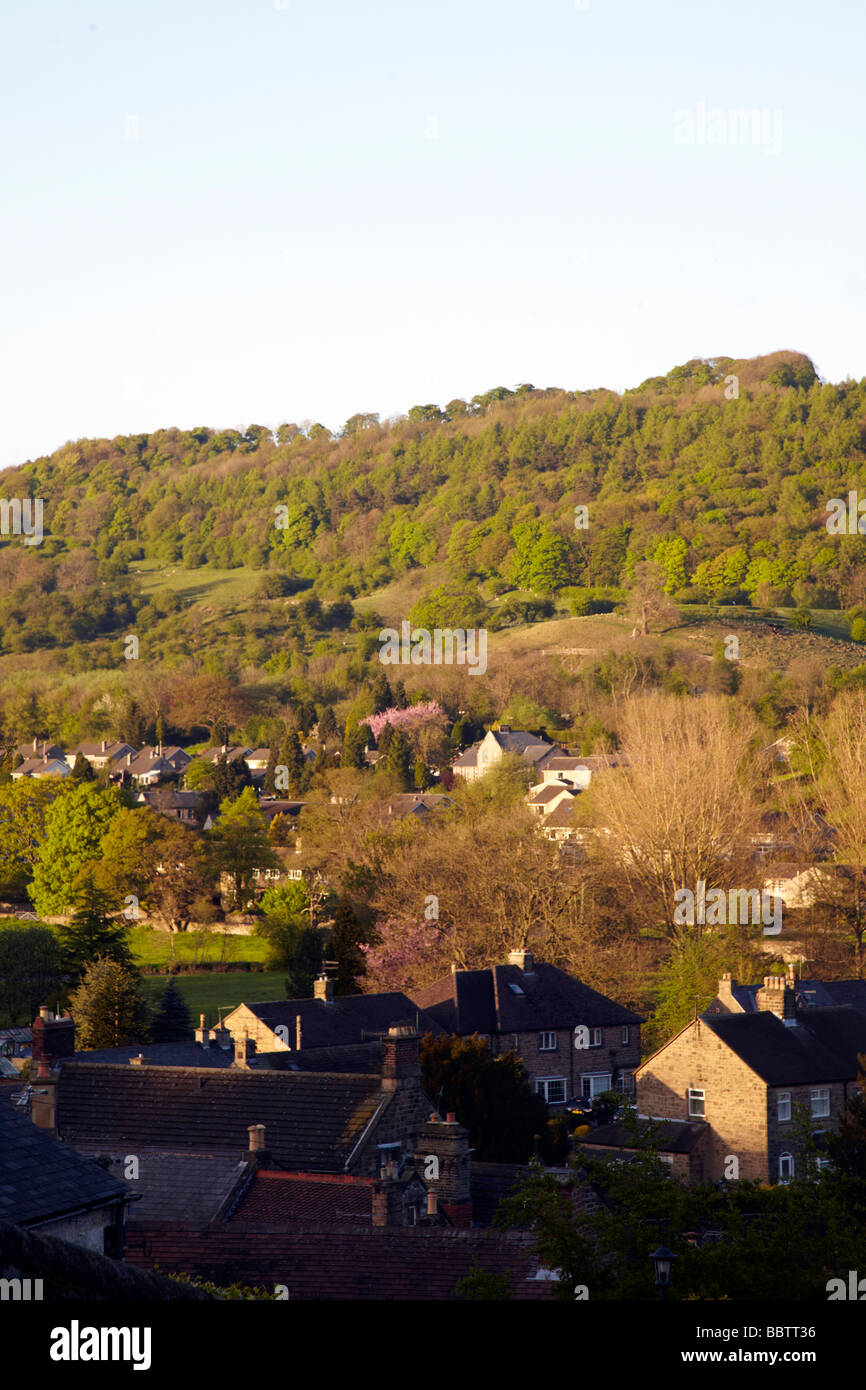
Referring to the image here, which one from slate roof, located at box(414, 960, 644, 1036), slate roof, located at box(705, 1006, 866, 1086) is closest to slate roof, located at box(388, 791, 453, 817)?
slate roof, located at box(414, 960, 644, 1036)

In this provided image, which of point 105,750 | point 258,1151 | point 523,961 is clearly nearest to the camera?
point 258,1151

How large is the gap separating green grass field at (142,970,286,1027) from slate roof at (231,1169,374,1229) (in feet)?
102

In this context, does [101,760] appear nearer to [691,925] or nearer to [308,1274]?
[691,925]

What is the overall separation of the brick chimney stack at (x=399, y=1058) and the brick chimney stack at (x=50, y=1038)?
7.67 metres

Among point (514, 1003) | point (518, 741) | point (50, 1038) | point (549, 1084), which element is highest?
point (50, 1038)

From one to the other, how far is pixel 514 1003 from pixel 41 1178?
107ft

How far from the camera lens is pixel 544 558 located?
178875mm

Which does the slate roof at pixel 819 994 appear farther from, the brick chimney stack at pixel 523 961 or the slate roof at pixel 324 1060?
the slate roof at pixel 324 1060

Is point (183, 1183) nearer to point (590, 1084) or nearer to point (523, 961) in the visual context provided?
point (590, 1084)

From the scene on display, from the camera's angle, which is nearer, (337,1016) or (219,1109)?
(219,1109)

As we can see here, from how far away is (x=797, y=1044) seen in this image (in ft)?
121

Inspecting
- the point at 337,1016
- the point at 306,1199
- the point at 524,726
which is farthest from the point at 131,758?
the point at 306,1199

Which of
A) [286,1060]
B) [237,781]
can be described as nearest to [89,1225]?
[286,1060]

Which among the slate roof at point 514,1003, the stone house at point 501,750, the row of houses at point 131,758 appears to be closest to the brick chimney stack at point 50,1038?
the slate roof at point 514,1003
